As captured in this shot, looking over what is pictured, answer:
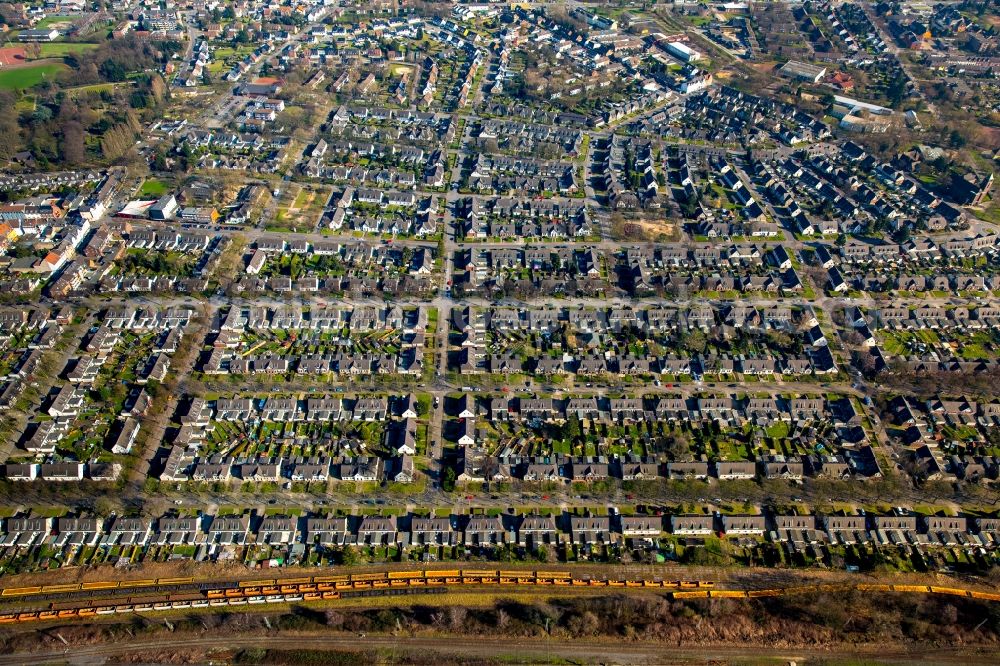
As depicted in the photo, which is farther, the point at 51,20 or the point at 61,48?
the point at 51,20

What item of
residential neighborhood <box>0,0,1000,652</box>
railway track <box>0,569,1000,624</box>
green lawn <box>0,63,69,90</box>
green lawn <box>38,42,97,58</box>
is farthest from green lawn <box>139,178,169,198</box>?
green lawn <box>38,42,97,58</box>

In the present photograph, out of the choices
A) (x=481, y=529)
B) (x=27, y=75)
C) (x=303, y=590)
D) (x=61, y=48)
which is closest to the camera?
(x=303, y=590)

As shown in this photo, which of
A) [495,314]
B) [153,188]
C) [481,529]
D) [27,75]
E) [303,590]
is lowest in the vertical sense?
[303,590]

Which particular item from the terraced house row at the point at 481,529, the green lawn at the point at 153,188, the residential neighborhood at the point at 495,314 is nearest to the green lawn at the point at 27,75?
the residential neighborhood at the point at 495,314

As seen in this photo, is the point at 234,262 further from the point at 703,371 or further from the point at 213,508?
the point at 703,371

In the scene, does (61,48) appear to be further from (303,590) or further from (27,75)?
(303,590)

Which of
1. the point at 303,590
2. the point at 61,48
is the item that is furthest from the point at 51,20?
the point at 303,590

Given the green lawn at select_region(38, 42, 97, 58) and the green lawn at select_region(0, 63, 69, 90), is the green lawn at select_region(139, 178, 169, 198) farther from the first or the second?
the green lawn at select_region(38, 42, 97, 58)
